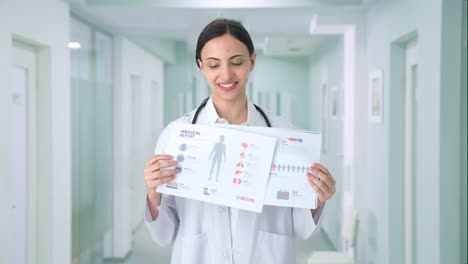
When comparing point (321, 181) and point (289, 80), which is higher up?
point (289, 80)

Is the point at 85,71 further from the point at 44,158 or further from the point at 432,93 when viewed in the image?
the point at 432,93

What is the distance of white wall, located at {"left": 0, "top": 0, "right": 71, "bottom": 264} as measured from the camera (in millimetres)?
3260

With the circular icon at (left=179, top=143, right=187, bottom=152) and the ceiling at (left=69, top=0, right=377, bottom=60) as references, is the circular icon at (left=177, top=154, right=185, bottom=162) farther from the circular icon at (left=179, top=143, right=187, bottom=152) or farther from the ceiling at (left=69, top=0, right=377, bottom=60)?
the ceiling at (left=69, top=0, right=377, bottom=60)

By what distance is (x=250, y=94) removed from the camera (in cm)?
494

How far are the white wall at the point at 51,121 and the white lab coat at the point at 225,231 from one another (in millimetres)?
1753

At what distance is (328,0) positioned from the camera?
3883 millimetres

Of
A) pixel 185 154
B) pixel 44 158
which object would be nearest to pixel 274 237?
pixel 185 154

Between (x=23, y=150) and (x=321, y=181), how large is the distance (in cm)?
260

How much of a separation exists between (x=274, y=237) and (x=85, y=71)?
138 inches

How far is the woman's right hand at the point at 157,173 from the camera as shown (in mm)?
1509

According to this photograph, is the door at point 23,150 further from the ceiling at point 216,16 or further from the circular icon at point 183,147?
the circular icon at point 183,147

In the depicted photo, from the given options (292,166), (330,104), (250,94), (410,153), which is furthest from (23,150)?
(330,104)

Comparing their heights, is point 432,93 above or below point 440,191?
above

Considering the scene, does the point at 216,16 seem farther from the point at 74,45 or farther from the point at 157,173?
the point at 157,173
